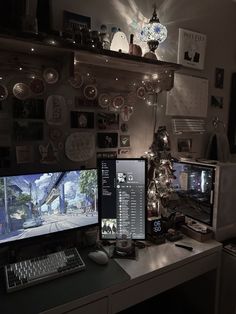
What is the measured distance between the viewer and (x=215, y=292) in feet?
4.96

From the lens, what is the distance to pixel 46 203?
50.2 inches

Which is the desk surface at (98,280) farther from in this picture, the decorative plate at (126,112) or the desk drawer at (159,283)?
the decorative plate at (126,112)

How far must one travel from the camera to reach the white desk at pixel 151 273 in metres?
1.05

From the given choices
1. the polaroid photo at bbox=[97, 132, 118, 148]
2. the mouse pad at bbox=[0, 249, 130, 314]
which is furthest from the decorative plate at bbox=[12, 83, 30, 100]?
the mouse pad at bbox=[0, 249, 130, 314]

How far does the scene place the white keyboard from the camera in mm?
1062

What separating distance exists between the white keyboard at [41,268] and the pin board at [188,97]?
1180 millimetres

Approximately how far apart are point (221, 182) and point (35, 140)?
109 cm

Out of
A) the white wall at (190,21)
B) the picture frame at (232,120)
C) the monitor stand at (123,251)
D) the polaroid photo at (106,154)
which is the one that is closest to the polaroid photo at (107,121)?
the polaroid photo at (106,154)

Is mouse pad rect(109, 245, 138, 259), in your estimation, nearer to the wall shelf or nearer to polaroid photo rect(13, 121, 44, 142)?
polaroid photo rect(13, 121, 44, 142)

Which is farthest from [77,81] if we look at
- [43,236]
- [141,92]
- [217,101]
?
[217,101]

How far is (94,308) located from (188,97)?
5.00ft

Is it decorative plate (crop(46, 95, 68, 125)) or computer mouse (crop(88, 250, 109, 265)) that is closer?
computer mouse (crop(88, 250, 109, 265))

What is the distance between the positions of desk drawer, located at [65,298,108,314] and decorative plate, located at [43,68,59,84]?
1077mm

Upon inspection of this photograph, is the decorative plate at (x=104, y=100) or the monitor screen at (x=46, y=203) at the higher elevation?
the decorative plate at (x=104, y=100)
